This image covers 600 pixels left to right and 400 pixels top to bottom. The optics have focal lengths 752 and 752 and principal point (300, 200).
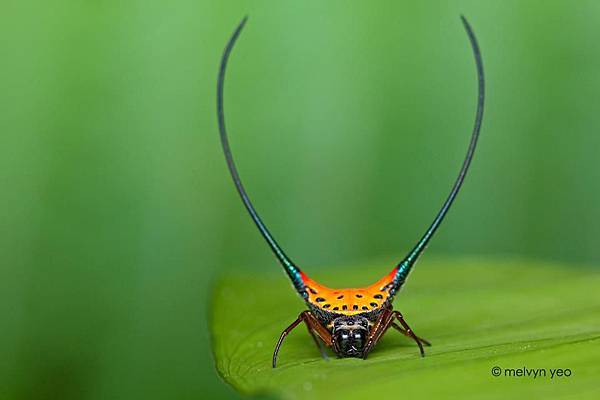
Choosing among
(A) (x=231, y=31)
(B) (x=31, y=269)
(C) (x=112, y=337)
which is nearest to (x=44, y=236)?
(B) (x=31, y=269)

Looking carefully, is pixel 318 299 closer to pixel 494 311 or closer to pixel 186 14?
pixel 494 311

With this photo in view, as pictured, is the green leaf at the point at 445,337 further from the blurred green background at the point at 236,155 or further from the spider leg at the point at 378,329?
the blurred green background at the point at 236,155

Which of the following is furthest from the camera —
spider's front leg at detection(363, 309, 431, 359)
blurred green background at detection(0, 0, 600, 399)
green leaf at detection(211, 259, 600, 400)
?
blurred green background at detection(0, 0, 600, 399)

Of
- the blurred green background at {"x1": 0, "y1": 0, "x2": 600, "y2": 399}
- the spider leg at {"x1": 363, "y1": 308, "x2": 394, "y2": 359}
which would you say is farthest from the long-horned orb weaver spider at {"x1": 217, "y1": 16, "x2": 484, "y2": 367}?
the blurred green background at {"x1": 0, "y1": 0, "x2": 600, "y2": 399}

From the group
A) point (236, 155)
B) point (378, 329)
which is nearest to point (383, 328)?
point (378, 329)

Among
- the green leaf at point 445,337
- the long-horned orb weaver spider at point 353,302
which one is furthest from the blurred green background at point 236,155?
the long-horned orb weaver spider at point 353,302

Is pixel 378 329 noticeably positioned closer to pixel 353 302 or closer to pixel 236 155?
pixel 353 302

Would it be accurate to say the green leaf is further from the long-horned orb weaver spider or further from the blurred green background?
the blurred green background
